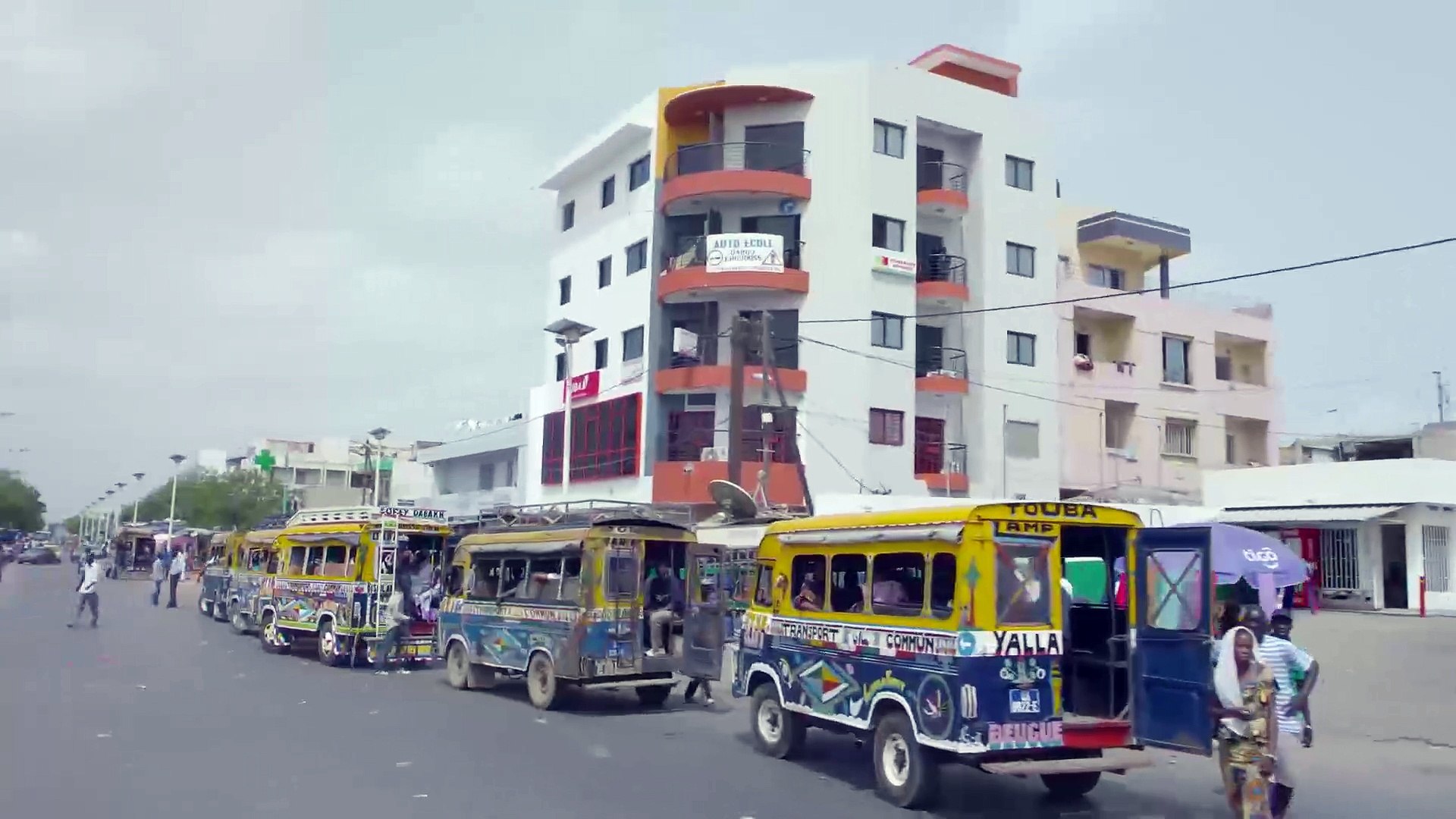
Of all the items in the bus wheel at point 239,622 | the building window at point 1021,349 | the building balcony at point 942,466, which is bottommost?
the bus wheel at point 239,622

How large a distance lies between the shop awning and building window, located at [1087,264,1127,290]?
11544 millimetres

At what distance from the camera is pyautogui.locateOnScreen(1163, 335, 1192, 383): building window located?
1578 inches

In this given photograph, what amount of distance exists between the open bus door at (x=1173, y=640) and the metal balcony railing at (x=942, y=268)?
2757cm

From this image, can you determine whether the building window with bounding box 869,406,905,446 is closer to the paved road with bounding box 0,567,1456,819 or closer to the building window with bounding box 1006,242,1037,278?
the building window with bounding box 1006,242,1037,278

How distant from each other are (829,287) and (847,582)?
23.4 m

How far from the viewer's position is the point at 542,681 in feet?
51.1

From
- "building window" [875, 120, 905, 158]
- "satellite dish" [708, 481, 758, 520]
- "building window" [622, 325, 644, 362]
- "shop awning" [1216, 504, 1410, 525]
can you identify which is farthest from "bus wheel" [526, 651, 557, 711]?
"building window" [875, 120, 905, 158]

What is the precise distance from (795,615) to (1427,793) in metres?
6.17

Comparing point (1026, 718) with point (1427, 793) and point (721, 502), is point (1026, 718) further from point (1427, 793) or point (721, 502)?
point (721, 502)

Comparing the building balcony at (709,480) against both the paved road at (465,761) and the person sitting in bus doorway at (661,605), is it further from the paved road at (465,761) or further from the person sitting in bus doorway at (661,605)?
the person sitting in bus doorway at (661,605)

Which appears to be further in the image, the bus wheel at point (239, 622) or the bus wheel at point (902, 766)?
the bus wheel at point (239, 622)

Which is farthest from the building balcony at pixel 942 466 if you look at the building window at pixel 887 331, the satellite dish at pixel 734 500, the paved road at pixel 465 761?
the paved road at pixel 465 761

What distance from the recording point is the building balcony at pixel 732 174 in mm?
33250

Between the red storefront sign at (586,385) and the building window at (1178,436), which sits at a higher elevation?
the red storefront sign at (586,385)
